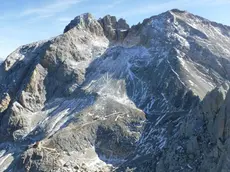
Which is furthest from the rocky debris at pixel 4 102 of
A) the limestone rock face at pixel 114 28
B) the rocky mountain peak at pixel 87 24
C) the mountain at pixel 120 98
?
the limestone rock face at pixel 114 28

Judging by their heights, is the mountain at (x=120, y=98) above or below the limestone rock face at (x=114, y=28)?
below

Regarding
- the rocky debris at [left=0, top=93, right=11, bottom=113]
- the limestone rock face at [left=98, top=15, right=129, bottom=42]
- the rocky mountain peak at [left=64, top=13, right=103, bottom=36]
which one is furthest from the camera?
the rocky mountain peak at [left=64, top=13, right=103, bottom=36]

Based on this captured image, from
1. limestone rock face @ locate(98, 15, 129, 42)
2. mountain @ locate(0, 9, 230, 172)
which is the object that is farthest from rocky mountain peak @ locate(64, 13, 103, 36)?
limestone rock face @ locate(98, 15, 129, 42)

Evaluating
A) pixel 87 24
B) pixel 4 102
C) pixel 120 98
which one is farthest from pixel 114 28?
pixel 4 102

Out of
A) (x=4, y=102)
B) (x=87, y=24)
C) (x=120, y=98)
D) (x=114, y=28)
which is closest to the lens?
(x=120, y=98)

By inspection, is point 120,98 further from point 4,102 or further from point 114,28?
point 114,28

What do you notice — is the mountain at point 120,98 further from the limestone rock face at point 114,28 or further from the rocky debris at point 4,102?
the limestone rock face at point 114,28

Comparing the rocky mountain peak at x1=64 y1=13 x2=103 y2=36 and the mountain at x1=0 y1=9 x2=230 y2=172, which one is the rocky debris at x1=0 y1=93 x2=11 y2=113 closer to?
the mountain at x1=0 y1=9 x2=230 y2=172

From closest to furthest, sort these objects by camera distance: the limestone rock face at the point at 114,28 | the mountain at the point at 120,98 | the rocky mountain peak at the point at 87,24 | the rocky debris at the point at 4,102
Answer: the mountain at the point at 120,98 < the rocky debris at the point at 4,102 < the limestone rock face at the point at 114,28 < the rocky mountain peak at the point at 87,24
